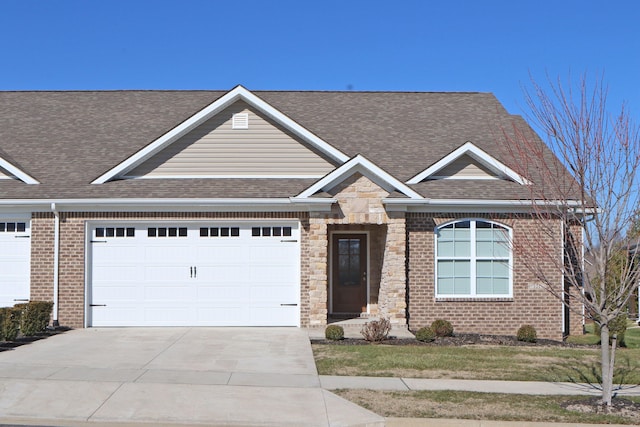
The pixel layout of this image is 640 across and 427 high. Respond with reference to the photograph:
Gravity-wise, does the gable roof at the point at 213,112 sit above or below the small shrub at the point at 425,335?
above

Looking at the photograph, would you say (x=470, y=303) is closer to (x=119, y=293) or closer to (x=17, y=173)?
(x=119, y=293)

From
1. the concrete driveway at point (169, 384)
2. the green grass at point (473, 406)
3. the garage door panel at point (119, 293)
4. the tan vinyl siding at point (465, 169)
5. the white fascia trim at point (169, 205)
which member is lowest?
the green grass at point (473, 406)

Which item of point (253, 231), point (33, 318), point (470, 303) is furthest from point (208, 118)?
point (470, 303)

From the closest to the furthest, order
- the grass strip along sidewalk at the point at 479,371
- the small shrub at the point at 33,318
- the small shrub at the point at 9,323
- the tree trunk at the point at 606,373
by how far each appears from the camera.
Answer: the grass strip along sidewalk at the point at 479,371 → the tree trunk at the point at 606,373 → the small shrub at the point at 9,323 → the small shrub at the point at 33,318

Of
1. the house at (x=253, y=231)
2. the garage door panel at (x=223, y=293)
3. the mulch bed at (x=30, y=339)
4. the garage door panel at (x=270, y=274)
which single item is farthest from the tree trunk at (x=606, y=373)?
the mulch bed at (x=30, y=339)

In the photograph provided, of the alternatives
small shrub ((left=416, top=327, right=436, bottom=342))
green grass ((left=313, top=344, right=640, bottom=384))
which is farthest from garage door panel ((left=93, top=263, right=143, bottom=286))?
small shrub ((left=416, top=327, right=436, bottom=342))

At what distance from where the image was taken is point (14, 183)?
17672 millimetres

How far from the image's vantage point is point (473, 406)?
9594 millimetres

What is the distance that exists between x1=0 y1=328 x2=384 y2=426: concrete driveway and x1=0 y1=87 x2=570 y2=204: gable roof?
4.29 meters

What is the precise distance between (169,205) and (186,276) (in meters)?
1.79

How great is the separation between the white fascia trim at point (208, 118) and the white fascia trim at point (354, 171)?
3.24 feet

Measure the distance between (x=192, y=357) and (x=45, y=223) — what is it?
20.9 ft

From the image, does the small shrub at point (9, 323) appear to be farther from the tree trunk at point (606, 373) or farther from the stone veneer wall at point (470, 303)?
the tree trunk at point (606, 373)

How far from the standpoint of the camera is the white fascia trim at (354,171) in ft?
54.3
